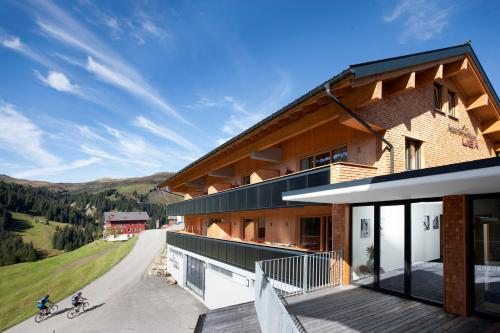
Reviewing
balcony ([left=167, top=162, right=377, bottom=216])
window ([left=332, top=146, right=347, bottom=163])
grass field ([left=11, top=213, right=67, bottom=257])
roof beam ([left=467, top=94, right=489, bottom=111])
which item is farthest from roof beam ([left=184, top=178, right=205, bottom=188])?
grass field ([left=11, top=213, right=67, bottom=257])

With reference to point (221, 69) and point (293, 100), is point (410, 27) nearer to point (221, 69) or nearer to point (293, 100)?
point (293, 100)

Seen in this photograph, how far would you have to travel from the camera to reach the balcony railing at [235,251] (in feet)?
39.9

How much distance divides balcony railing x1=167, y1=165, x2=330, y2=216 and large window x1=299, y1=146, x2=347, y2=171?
6.73 feet

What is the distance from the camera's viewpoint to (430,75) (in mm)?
11953

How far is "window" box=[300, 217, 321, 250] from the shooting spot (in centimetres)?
1336

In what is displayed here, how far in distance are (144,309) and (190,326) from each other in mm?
5620

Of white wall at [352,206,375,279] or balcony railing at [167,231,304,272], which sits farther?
balcony railing at [167,231,304,272]

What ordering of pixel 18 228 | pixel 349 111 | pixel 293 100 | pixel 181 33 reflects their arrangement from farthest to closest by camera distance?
1. pixel 18 228
2. pixel 181 33
3. pixel 293 100
4. pixel 349 111

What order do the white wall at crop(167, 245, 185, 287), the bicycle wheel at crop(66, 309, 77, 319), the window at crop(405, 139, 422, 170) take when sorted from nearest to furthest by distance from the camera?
the window at crop(405, 139, 422, 170) < the bicycle wheel at crop(66, 309, 77, 319) < the white wall at crop(167, 245, 185, 287)

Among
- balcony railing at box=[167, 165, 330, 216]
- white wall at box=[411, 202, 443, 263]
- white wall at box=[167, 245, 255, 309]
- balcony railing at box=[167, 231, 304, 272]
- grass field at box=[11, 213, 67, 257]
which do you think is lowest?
grass field at box=[11, 213, 67, 257]

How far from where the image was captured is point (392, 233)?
9281 millimetres

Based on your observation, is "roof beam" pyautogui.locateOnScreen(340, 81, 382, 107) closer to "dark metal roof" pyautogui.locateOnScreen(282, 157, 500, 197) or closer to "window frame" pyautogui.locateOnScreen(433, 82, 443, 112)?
"dark metal roof" pyautogui.locateOnScreen(282, 157, 500, 197)

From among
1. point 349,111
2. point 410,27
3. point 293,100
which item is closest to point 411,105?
point 410,27

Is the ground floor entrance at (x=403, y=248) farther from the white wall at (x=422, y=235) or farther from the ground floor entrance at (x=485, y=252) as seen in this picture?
the ground floor entrance at (x=485, y=252)
